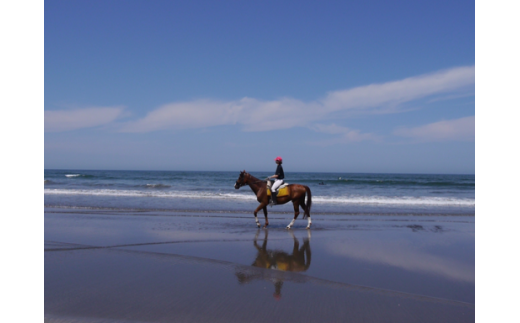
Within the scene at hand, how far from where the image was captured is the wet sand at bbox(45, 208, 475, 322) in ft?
13.2

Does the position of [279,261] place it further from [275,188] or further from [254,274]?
[275,188]

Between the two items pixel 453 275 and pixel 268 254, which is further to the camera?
pixel 268 254

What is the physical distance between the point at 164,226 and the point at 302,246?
15.8 feet

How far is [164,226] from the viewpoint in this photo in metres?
10.4

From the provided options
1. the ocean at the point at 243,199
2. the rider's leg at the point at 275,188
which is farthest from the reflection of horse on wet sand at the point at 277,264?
the ocean at the point at 243,199

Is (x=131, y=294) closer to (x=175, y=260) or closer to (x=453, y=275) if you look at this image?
(x=175, y=260)

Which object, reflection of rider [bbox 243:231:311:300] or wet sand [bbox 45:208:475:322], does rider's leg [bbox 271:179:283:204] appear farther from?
reflection of rider [bbox 243:231:311:300]

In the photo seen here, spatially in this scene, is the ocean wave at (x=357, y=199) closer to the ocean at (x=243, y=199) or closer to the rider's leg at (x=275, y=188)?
the ocean at (x=243, y=199)

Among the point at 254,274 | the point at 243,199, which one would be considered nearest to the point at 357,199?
the point at 243,199

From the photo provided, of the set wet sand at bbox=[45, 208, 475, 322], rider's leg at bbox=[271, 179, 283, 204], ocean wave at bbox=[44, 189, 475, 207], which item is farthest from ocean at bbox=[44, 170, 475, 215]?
wet sand at bbox=[45, 208, 475, 322]
